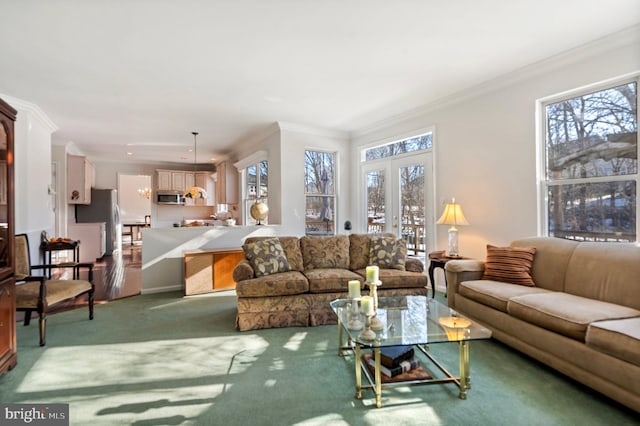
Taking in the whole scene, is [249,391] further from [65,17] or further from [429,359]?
[65,17]

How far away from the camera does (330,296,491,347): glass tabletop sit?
1.98m

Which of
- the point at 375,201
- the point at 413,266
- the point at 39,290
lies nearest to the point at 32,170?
the point at 39,290

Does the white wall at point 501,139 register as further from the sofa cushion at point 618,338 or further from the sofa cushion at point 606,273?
the sofa cushion at point 618,338

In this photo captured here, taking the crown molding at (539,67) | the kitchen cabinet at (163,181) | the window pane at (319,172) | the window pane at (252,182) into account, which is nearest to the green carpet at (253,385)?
the crown molding at (539,67)

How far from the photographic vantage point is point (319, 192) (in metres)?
6.07

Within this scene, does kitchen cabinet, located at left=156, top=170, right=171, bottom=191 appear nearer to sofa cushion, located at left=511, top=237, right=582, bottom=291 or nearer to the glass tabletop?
the glass tabletop

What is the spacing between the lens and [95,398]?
201 cm

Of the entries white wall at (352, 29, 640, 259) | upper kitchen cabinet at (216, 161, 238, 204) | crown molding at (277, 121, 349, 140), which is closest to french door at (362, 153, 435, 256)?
white wall at (352, 29, 640, 259)

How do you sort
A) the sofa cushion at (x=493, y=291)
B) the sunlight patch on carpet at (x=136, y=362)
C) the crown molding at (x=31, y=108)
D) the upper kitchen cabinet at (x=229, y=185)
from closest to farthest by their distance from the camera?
the sunlight patch on carpet at (x=136, y=362) < the sofa cushion at (x=493, y=291) < the crown molding at (x=31, y=108) < the upper kitchen cabinet at (x=229, y=185)

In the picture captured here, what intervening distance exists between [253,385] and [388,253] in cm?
229

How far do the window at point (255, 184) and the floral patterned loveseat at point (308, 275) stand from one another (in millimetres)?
2477

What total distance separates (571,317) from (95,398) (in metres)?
3.16

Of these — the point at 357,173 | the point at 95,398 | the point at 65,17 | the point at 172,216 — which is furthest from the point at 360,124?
the point at 172,216

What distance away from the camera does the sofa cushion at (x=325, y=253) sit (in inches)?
155
